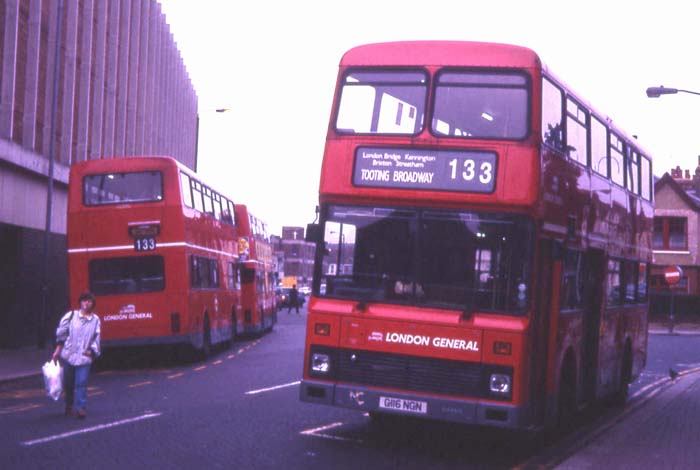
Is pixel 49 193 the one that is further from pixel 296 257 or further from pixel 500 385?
pixel 296 257

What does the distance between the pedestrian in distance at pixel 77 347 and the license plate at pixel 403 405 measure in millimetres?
4794

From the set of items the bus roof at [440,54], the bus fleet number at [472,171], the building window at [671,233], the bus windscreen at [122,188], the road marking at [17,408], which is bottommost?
the road marking at [17,408]

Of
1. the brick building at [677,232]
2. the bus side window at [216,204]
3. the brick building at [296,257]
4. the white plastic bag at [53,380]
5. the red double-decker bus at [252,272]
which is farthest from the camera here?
the brick building at [296,257]

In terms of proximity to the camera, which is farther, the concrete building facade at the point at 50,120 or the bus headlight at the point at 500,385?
the concrete building facade at the point at 50,120

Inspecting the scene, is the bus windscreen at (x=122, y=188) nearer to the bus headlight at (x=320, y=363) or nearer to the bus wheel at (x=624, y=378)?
the bus wheel at (x=624, y=378)

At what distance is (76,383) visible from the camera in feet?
48.8

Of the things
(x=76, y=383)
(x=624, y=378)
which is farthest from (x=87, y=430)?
(x=624, y=378)

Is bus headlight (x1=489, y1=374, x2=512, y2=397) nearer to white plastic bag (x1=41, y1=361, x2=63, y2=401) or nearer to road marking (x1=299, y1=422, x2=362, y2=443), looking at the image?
road marking (x1=299, y1=422, x2=362, y2=443)

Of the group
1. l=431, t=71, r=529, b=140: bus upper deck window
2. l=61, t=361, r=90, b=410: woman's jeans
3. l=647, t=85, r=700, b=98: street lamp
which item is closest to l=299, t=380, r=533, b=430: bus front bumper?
l=431, t=71, r=529, b=140: bus upper deck window

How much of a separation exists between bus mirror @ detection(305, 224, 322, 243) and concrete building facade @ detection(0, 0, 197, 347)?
13.2 metres

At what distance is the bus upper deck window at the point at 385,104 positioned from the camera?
12445 mm

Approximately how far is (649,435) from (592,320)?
1.98 metres

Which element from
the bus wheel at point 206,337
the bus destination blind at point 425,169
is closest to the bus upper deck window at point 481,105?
the bus destination blind at point 425,169

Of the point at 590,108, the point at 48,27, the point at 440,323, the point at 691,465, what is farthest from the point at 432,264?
the point at 48,27
